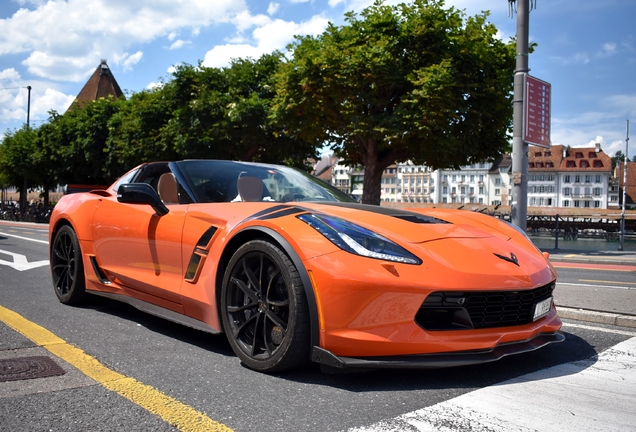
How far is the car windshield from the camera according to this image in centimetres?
417

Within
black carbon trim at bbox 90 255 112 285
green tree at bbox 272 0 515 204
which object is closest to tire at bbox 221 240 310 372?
black carbon trim at bbox 90 255 112 285

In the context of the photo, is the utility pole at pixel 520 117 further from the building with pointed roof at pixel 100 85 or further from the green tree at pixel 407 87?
the building with pointed roof at pixel 100 85

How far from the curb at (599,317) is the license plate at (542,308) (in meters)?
1.76

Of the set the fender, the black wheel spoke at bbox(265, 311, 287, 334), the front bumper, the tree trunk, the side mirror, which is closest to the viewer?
the front bumper

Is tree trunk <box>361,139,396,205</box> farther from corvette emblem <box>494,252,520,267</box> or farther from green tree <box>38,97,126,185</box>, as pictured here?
green tree <box>38,97,126,185</box>

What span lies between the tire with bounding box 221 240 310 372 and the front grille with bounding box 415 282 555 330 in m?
0.60

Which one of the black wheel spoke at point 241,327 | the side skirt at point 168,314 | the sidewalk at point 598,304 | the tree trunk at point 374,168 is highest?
the tree trunk at point 374,168

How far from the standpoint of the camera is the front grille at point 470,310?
2.92 meters

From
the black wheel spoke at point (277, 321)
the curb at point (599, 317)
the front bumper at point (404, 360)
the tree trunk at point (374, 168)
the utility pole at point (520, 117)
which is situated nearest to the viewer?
the front bumper at point (404, 360)

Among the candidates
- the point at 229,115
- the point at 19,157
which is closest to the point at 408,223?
the point at 229,115

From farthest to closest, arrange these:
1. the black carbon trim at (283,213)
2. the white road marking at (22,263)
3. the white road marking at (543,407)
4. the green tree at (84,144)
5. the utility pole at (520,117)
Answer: the green tree at (84,144), the utility pole at (520,117), the white road marking at (22,263), the black carbon trim at (283,213), the white road marking at (543,407)

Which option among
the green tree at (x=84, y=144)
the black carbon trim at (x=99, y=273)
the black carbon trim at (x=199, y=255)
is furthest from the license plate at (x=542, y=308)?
the green tree at (x=84, y=144)

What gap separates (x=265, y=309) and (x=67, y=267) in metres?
2.93

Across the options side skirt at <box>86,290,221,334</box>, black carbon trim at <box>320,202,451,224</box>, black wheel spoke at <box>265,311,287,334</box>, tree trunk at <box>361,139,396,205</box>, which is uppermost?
tree trunk at <box>361,139,396,205</box>
